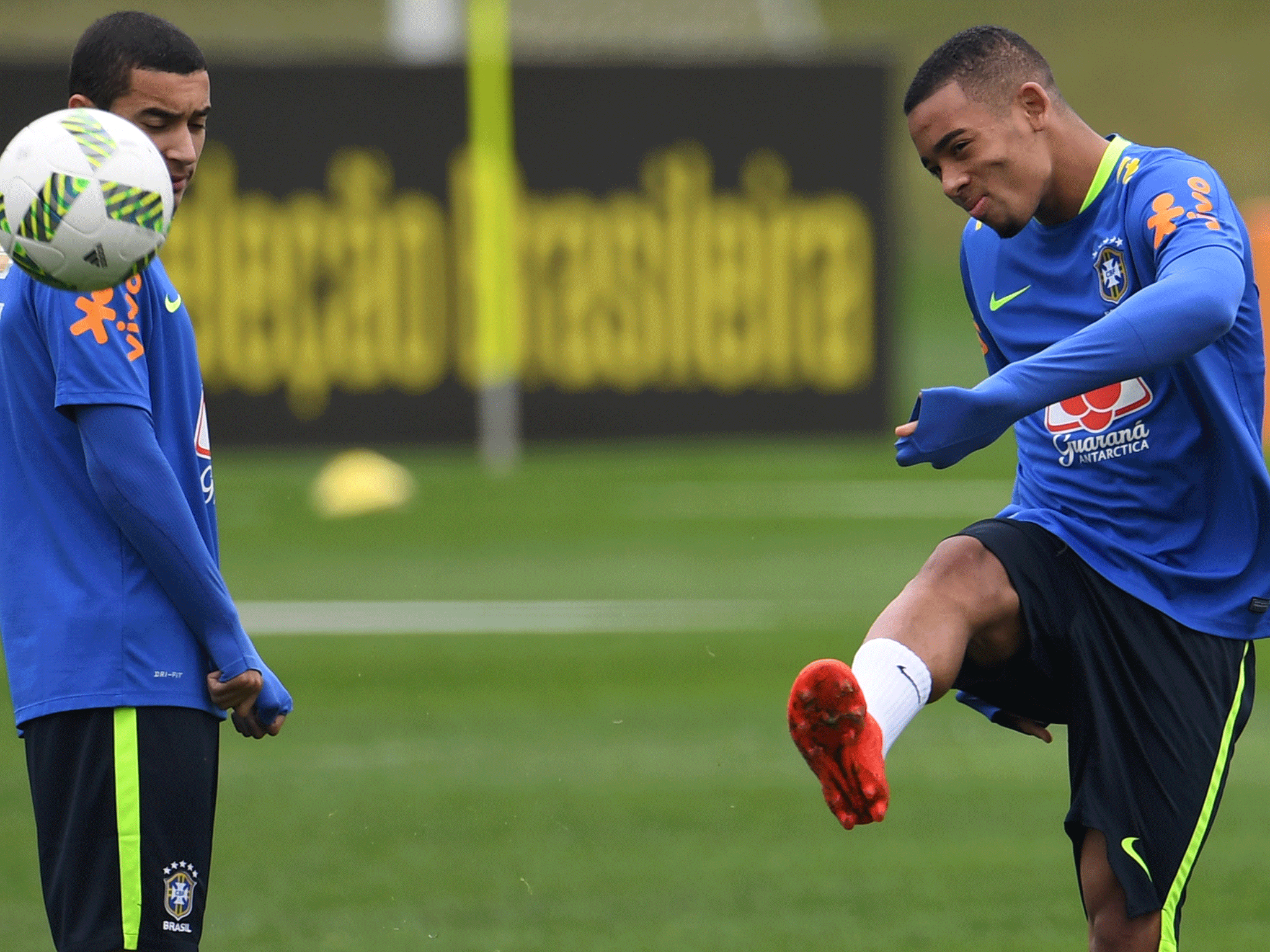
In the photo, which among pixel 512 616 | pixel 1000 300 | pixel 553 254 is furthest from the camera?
pixel 553 254

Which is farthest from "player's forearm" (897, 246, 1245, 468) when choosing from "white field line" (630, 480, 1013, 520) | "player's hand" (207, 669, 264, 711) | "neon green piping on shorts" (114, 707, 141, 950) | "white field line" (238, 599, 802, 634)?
"white field line" (630, 480, 1013, 520)

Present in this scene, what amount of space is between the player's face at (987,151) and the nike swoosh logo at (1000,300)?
0.86 ft

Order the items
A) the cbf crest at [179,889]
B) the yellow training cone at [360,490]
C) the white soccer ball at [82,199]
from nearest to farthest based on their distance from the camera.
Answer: the white soccer ball at [82,199], the cbf crest at [179,889], the yellow training cone at [360,490]

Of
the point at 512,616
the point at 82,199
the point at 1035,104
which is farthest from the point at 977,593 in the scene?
the point at 512,616

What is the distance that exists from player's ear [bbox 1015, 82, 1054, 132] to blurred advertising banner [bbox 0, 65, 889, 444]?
1703 centimetres

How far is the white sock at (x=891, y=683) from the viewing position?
391cm

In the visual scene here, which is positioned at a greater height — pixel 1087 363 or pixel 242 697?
pixel 1087 363

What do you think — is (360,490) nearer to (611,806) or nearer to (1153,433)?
(611,806)

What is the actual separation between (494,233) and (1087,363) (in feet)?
58.7

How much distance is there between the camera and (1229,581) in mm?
4359

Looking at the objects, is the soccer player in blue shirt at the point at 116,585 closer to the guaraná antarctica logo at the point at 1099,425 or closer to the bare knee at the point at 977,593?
the bare knee at the point at 977,593

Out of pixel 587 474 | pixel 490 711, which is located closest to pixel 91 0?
pixel 587 474

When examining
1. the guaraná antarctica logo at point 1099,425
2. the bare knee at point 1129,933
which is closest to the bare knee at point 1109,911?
the bare knee at point 1129,933

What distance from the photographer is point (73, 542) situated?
359 cm
